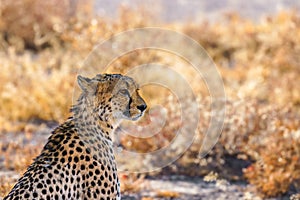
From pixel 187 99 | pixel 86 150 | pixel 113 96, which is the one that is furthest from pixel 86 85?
pixel 187 99

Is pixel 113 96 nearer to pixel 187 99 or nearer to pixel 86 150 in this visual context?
pixel 86 150

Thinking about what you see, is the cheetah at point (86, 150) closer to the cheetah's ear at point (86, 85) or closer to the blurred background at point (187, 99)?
the cheetah's ear at point (86, 85)

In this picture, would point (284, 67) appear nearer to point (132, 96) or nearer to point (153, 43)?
point (153, 43)

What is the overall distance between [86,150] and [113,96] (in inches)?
18.5

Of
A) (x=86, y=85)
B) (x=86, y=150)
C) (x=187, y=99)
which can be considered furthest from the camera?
(x=187, y=99)

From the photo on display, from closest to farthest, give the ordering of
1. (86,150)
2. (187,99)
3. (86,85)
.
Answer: (86,150) → (86,85) → (187,99)

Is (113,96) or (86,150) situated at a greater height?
(113,96)

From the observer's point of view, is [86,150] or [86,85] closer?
[86,150]

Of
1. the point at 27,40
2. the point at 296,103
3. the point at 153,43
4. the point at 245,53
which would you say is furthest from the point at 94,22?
the point at 27,40

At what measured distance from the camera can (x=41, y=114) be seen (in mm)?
8898

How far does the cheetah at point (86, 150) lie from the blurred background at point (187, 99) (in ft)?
4.14

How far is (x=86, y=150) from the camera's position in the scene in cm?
389

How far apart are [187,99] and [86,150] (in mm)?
3959

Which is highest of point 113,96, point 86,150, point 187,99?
point 187,99
